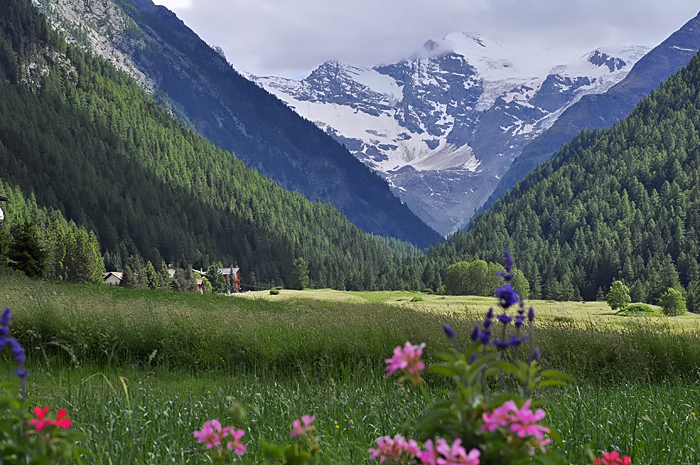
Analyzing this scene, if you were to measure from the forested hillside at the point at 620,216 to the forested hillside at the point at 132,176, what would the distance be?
32.3 metres

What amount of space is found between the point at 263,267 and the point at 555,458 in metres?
154

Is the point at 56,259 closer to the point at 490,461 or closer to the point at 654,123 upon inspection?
the point at 490,461

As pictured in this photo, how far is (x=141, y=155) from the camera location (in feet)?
538

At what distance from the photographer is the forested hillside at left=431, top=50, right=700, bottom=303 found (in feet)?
328

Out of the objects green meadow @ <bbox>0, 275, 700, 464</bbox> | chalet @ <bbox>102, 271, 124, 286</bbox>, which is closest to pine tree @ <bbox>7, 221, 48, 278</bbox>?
green meadow @ <bbox>0, 275, 700, 464</bbox>

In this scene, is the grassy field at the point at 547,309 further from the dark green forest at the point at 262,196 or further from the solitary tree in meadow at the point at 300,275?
the solitary tree in meadow at the point at 300,275

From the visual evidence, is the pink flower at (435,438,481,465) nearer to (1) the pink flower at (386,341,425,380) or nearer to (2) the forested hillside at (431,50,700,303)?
(1) the pink flower at (386,341,425,380)

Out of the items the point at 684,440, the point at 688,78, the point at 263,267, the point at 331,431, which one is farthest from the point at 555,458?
the point at 688,78

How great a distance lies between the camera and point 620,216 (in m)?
126

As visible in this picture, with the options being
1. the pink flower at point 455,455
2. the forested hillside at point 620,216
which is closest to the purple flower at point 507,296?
the pink flower at point 455,455

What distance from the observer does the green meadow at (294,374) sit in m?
4.91

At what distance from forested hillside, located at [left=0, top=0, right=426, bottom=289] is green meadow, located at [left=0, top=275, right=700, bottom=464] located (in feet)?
351

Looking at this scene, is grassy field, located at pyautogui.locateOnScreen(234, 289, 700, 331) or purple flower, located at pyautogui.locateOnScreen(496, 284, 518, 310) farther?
grassy field, located at pyautogui.locateOnScreen(234, 289, 700, 331)

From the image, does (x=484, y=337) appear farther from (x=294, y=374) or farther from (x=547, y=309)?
(x=547, y=309)
